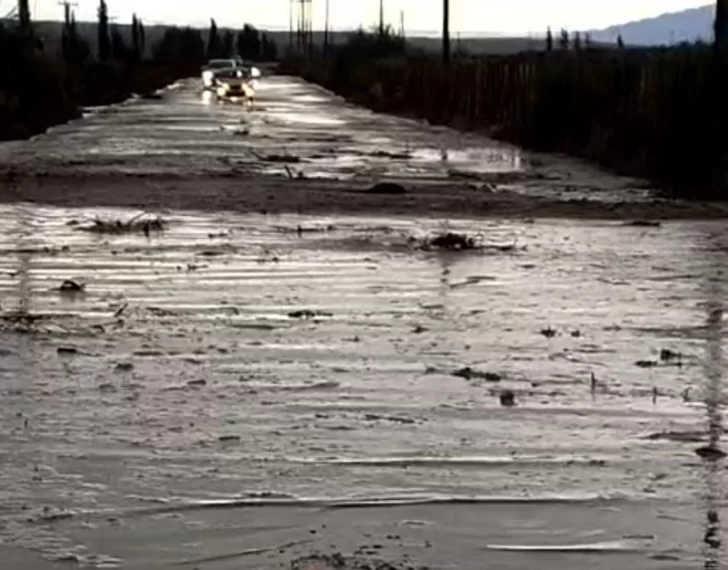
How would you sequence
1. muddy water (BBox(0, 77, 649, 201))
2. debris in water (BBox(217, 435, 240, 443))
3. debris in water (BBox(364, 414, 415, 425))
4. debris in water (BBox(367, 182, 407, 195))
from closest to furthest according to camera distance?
debris in water (BBox(217, 435, 240, 443))
debris in water (BBox(364, 414, 415, 425))
debris in water (BBox(367, 182, 407, 195))
muddy water (BBox(0, 77, 649, 201))

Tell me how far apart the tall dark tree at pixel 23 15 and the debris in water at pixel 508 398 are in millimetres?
50047

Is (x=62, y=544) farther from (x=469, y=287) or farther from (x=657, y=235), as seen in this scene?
(x=657, y=235)

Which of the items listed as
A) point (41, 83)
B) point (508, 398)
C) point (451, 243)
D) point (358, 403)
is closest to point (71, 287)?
point (451, 243)

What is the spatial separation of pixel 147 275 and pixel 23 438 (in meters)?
6.34

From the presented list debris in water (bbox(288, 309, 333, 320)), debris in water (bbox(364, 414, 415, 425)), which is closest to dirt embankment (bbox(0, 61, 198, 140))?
debris in water (bbox(288, 309, 333, 320))

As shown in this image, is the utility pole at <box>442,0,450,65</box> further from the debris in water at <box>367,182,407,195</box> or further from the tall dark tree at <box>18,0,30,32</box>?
the debris in water at <box>367,182,407,195</box>

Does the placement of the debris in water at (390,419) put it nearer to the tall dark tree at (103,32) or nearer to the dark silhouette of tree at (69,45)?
the dark silhouette of tree at (69,45)

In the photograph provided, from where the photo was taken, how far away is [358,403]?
9219mm

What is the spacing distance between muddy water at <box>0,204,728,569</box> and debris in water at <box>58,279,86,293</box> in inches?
3.5

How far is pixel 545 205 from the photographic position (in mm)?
22734

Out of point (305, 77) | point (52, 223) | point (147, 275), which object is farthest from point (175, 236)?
point (305, 77)

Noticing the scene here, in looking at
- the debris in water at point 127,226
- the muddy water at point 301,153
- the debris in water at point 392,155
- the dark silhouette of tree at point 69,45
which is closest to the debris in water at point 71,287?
the debris in water at point 127,226

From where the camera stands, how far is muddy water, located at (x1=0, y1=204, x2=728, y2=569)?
6734 mm

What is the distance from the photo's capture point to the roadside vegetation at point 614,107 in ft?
89.2
